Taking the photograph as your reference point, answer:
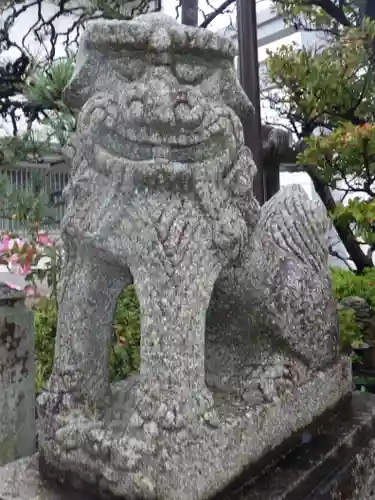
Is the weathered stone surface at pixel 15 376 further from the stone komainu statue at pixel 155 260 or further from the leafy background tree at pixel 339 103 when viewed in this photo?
the leafy background tree at pixel 339 103

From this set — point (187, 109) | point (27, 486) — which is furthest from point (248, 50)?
point (27, 486)

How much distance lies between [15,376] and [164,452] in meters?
0.66

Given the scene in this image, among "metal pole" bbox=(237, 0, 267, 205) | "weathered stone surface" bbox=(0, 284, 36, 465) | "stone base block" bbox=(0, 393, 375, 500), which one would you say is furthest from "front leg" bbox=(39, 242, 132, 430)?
"metal pole" bbox=(237, 0, 267, 205)

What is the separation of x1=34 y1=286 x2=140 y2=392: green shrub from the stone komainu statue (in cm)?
79

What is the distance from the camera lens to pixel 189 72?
2.84 ft

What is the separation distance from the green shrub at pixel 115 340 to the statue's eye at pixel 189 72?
1078 millimetres

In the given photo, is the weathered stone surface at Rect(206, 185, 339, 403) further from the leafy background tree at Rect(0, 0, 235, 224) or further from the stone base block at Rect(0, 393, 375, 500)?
the leafy background tree at Rect(0, 0, 235, 224)

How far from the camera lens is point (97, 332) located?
2.96 feet

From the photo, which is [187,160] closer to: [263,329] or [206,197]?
[206,197]

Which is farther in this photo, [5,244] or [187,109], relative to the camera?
[5,244]

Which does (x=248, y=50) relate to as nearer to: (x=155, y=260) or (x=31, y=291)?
(x=31, y=291)

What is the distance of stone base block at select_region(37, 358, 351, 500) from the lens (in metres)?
0.75

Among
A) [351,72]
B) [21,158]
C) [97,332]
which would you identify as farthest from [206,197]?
[351,72]

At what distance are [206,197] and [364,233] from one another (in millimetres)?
1228
